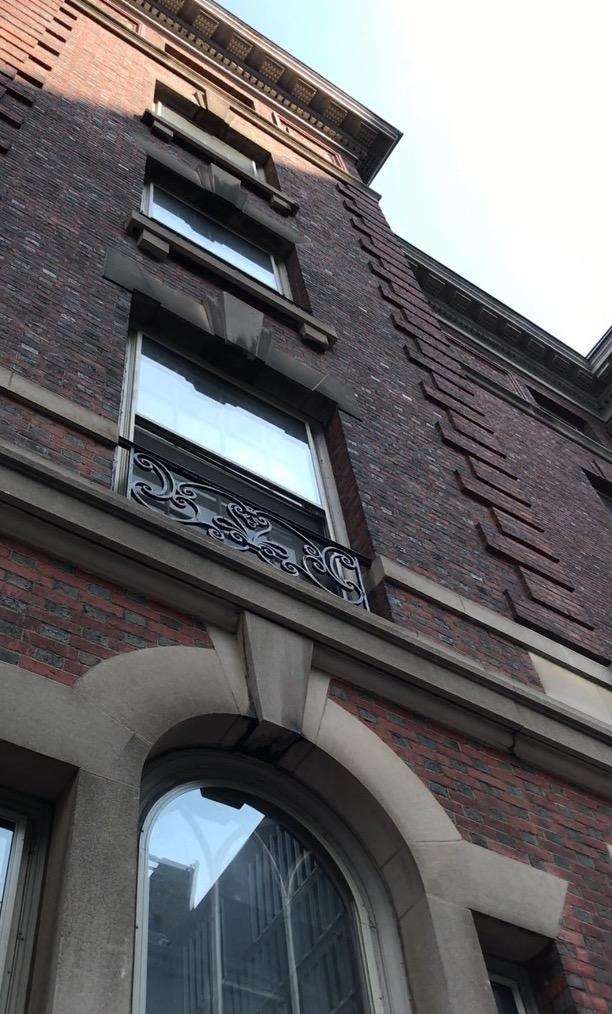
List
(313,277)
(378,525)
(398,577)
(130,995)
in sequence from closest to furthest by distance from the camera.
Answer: (130,995)
(398,577)
(378,525)
(313,277)

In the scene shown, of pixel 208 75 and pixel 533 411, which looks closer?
pixel 208 75

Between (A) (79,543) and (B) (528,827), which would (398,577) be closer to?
(B) (528,827)

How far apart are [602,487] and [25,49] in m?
10.5

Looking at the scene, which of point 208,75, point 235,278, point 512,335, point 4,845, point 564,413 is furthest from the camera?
point 564,413

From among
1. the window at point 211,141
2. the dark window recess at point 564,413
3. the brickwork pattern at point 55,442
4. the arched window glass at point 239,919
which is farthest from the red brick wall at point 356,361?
the dark window recess at point 564,413

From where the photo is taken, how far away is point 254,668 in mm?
5598

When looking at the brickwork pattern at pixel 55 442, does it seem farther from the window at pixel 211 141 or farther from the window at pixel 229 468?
the window at pixel 211 141

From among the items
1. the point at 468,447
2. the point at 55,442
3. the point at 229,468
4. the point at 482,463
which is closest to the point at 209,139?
the point at 468,447

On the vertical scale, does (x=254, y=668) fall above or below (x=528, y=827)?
above

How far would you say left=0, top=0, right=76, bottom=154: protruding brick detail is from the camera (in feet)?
33.5

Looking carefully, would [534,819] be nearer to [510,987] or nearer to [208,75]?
[510,987]

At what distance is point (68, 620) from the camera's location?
5.17 meters

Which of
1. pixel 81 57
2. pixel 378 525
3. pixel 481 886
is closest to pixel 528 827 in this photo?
pixel 481 886

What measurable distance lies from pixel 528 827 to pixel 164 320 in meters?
5.26
